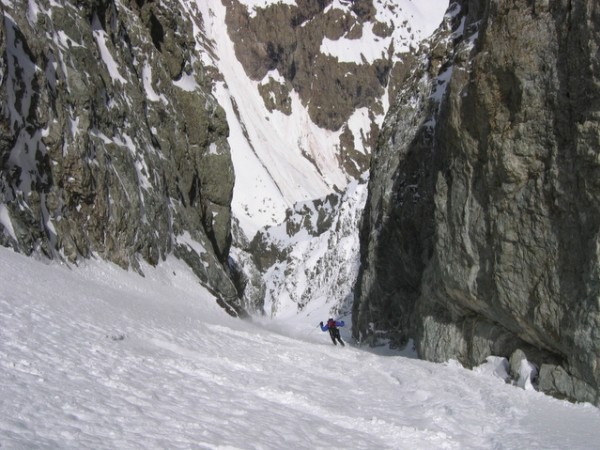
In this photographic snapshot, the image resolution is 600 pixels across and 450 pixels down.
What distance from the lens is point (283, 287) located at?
109 meters

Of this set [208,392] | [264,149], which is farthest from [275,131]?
[208,392]

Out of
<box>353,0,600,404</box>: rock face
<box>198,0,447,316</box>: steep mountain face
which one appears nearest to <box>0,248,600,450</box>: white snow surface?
<box>353,0,600,404</box>: rock face

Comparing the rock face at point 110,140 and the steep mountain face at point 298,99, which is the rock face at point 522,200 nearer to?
the rock face at point 110,140

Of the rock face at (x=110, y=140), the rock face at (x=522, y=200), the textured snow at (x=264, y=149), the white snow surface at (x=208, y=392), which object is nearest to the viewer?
the white snow surface at (x=208, y=392)

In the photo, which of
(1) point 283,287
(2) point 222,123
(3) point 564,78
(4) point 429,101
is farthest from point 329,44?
(3) point 564,78

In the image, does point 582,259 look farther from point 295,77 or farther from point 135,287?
point 295,77

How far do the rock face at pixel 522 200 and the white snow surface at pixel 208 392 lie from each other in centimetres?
152

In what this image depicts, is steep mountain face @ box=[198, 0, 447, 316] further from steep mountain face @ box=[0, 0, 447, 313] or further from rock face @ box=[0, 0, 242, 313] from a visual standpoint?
rock face @ box=[0, 0, 242, 313]

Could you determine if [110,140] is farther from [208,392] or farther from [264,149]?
[264,149]

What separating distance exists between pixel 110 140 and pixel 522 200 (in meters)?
21.1

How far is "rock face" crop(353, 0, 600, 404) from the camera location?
14969mm

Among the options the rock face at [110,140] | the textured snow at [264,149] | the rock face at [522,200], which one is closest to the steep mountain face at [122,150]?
the rock face at [110,140]

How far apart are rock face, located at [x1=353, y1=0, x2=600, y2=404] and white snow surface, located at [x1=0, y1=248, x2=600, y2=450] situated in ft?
4.98

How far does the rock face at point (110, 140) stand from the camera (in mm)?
24172
